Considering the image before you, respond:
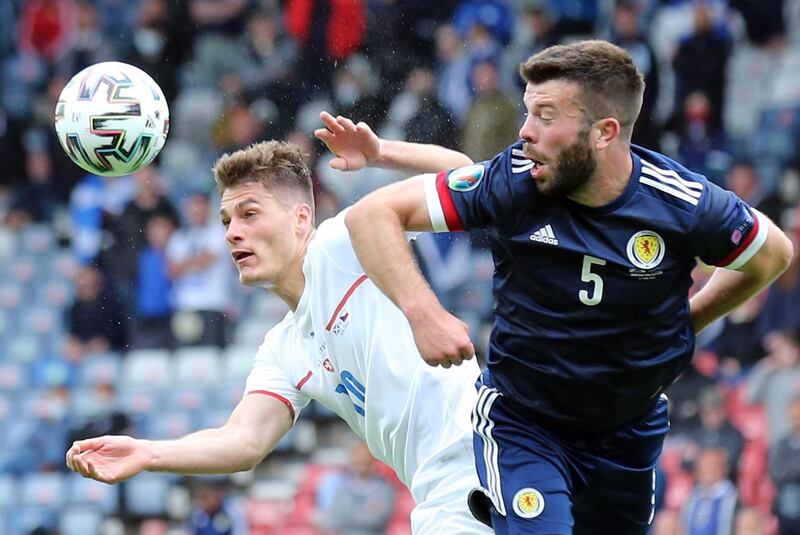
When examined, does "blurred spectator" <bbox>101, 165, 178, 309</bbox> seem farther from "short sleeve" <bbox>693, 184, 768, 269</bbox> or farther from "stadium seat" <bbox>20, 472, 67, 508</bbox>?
"short sleeve" <bbox>693, 184, 768, 269</bbox>

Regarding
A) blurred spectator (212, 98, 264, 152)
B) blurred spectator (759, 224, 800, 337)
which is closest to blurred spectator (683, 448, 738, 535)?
blurred spectator (759, 224, 800, 337)

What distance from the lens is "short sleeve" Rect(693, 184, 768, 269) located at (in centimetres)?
491

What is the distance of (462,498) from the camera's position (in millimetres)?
5508

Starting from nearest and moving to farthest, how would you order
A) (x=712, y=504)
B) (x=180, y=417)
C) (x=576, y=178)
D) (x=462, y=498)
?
(x=576, y=178) → (x=462, y=498) → (x=712, y=504) → (x=180, y=417)

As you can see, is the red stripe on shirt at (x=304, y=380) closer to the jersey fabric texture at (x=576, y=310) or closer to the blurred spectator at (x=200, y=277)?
the jersey fabric texture at (x=576, y=310)

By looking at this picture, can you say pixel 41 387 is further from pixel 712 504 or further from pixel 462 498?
pixel 462 498

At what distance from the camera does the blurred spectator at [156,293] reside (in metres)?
13.0

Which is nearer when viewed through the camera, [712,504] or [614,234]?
[614,234]

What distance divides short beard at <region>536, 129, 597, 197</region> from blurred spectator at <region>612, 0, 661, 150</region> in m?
7.77

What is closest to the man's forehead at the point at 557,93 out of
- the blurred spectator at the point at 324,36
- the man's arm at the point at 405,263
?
the man's arm at the point at 405,263

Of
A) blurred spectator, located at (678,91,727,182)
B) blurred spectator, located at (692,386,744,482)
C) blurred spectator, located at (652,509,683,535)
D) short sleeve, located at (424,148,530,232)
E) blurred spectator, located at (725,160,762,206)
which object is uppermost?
blurred spectator, located at (678,91,727,182)

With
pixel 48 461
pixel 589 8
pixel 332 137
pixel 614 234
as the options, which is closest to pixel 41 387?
pixel 48 461

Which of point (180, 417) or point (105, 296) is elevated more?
point (105, 296)

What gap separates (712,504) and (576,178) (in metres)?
6.23
